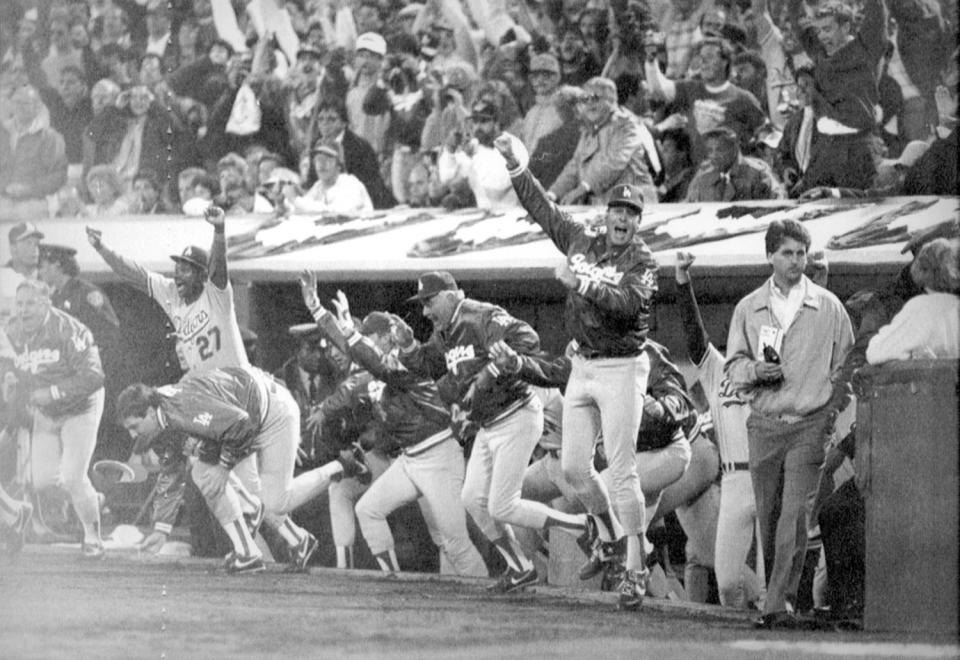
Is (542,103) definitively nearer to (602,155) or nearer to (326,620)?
(602,155)

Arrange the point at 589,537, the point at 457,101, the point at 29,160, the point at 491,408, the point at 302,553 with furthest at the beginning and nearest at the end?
the point at 29,160 < the point at 302,553 < the point at 457,101 < the point at 491,408 < the point at 589,537

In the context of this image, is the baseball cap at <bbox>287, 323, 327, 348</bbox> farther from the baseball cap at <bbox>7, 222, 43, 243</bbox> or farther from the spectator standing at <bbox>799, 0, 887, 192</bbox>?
the spectator standing at <bbox>799, 0, 887, 192</bbox>

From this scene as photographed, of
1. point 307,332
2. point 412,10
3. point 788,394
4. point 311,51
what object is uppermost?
point 412,10

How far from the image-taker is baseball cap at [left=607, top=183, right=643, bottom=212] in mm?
5656

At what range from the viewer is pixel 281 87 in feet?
21.0

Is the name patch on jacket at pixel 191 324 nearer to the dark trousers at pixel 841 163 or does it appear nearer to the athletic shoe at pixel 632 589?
the athletic shoe at pixel 632 589

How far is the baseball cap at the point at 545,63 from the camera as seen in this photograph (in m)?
5.91

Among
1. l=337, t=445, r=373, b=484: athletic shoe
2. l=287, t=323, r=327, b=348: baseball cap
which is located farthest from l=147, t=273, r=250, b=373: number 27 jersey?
l=337, t=445, r=373, b=484: athletic shoe

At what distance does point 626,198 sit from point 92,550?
105 inches

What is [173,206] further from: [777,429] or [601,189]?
[777,429]

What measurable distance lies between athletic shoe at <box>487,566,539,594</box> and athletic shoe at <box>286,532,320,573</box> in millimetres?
804

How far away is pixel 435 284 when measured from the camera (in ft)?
19.7

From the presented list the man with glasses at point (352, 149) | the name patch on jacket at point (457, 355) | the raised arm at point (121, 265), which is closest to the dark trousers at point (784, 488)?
the name patch on jacket at point (457, 355)

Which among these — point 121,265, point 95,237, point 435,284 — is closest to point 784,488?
point 435,284
